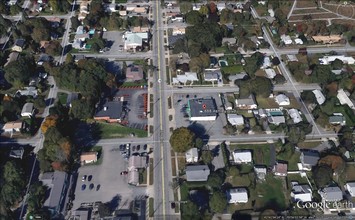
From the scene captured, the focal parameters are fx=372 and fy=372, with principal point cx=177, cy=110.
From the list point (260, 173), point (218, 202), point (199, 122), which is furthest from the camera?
point (199, 122)

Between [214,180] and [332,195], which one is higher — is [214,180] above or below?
Answer: above

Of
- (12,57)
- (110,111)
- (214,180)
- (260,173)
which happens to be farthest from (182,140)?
(12,57)

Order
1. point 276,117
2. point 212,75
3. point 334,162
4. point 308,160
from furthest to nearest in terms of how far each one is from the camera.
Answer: point 212,75 < point 276,117 < point 308,160 < point 334,162

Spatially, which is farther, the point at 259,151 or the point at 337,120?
the point at 337,120

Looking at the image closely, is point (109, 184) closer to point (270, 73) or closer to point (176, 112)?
point (176, 112)

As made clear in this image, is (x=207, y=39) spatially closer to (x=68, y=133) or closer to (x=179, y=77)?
(x=179, y=77)

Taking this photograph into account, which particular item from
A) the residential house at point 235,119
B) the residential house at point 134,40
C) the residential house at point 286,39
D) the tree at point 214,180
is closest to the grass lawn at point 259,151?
the residential house at point 235,119

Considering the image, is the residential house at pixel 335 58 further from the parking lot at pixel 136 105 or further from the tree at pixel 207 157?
the parking lot at pixel 136 105

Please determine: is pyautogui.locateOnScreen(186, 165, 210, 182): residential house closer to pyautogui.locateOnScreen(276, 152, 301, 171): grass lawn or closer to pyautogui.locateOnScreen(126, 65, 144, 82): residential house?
pyautogui.locateOnScreen(276, 152, 301, 171): grass lawn
